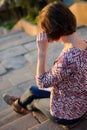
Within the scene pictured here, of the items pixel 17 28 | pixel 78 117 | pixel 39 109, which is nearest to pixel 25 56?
pixel 39 109

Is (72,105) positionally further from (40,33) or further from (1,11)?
(1,11)

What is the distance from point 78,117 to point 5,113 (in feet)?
4.47

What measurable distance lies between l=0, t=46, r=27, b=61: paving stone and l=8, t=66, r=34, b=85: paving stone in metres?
1.12

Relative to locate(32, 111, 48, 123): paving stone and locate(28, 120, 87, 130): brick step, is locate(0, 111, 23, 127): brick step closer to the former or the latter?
locate(32, 111, 48, 123): paving stone

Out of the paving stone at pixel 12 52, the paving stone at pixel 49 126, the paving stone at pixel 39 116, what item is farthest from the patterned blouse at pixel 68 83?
the paving stone at pixel 12 52

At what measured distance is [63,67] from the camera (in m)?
2.31

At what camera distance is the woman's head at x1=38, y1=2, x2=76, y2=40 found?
222 cm

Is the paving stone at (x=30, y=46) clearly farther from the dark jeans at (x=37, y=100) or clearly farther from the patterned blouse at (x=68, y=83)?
the patterned blouse at (x=68, y=83)

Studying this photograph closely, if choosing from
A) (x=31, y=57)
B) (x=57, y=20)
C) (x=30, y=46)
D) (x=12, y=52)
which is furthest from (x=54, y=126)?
(x=30, y=46)

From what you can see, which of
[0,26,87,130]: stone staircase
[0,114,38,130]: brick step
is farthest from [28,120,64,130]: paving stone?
[0,114,38,130]: brick step

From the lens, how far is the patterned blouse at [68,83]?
7.61 feet

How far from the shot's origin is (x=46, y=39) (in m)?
2.40

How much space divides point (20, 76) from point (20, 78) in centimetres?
8

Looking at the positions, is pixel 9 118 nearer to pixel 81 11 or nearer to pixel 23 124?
pixel 23 124
